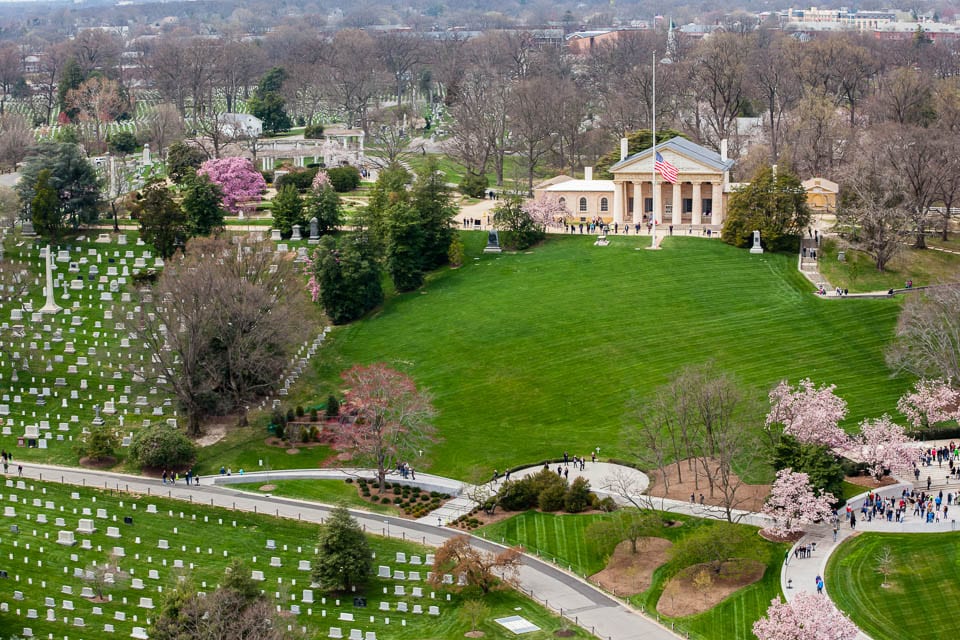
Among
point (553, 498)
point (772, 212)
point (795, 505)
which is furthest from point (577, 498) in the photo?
point (772, 212)

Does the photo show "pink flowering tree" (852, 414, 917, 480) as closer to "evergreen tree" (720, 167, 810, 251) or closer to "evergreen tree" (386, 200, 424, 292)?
"evergreen tree" (720, 167, 810, 251)

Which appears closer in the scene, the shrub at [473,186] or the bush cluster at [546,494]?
the bush cluster at [546,494]

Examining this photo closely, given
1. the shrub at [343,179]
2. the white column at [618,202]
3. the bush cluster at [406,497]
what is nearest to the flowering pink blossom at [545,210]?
the white column at [618,202]

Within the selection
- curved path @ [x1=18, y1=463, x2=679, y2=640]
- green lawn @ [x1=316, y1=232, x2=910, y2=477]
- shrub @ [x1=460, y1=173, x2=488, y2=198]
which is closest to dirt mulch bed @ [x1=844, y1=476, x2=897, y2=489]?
green lawn @ [x1=316, y1=232, x2=910, y2=477]

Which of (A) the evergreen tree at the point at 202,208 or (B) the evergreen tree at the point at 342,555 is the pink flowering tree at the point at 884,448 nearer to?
(B) the evergreen tree at the point at 342,555

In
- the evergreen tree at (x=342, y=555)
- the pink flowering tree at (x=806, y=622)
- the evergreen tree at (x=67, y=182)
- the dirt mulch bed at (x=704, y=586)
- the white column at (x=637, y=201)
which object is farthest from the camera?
the evergreen tree at (x=67, y=182)
